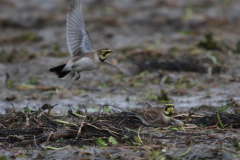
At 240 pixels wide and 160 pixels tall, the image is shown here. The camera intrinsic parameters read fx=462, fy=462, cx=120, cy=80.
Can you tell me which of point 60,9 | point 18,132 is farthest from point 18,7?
point 18,132

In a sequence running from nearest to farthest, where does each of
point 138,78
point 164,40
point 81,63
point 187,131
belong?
point 187,131
point 81,63
point 138,78
point 164,40

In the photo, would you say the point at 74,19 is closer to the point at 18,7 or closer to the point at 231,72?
the point at 231,72

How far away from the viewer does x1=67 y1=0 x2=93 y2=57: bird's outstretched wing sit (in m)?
8.60

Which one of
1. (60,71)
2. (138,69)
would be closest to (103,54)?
(60,71)

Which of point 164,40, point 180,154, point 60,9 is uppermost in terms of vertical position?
point 60,9

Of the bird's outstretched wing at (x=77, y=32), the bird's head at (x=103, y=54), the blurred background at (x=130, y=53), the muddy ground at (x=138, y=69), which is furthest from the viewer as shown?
the blurred background at (x=130, y=53)

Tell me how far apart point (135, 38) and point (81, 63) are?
9.85m

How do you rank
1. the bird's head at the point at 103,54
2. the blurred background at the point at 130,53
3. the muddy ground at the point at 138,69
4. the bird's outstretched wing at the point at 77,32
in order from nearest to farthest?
the muddy ground at the point at 138,69
the bird's head at the point at 103,54
the bird's outstretched wing at the point at 77,32
the blurred background at the point at 130,53

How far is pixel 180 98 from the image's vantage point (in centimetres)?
1068

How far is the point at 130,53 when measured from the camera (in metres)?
14.8

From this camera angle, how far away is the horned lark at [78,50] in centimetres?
835

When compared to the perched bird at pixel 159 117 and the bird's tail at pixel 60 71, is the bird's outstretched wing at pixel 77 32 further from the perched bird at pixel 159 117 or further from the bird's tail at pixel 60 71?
the perched bird at pixel 159 117

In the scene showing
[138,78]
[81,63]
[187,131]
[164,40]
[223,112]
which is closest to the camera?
[187,131]

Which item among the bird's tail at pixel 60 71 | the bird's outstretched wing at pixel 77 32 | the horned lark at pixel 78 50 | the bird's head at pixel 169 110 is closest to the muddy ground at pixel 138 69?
the bird's head at pixel 169 110
